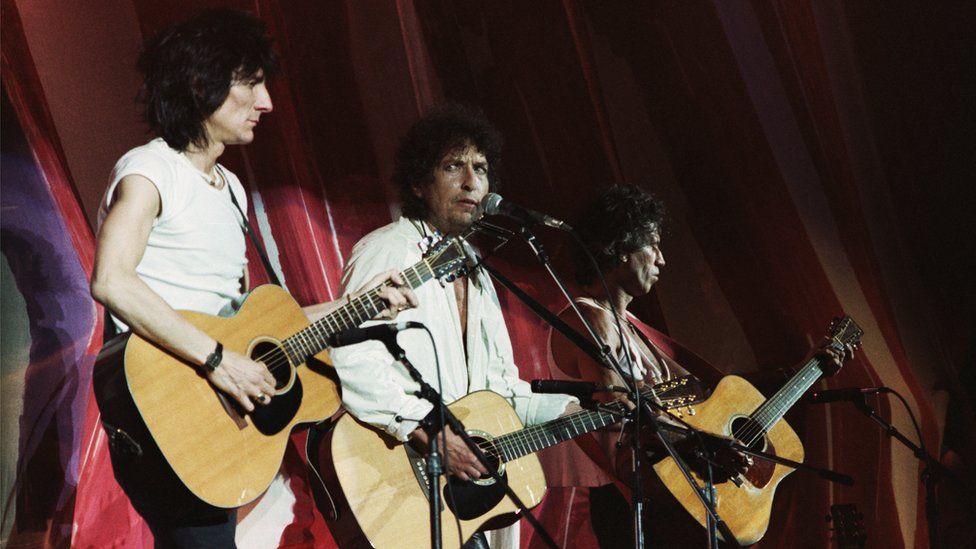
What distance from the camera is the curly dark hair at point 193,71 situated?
278 cm

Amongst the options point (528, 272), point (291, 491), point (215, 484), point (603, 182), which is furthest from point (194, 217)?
point (603, 182)

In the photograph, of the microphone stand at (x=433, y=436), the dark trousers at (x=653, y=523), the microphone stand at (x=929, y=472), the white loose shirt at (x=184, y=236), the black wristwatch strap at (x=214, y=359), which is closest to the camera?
the microphone stand at (x=433, y=436)

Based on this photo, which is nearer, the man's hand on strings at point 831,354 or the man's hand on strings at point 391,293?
the man's hand on strings at point 391,293

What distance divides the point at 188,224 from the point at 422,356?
921 millimetres

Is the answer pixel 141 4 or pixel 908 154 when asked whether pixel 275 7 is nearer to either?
pixel 141 4

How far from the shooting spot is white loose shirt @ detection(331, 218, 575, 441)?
9.41 feet

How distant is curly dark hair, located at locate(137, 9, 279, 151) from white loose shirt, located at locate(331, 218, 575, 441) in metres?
0.72

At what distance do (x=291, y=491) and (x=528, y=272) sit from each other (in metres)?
1.76

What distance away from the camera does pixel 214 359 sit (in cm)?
245

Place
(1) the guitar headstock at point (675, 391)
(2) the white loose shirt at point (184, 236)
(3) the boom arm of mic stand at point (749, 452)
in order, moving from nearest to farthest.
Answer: (2) the white loose shirt at point (184, 236), (3) the boom arm of mic stand at point (749, 452), (1) the guitar headstock at point (675, 391)

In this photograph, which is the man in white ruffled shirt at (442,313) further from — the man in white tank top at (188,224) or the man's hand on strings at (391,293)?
the man in white tank top at (188,224)

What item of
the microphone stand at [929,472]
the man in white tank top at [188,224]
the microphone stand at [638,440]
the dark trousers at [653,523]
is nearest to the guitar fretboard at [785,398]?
the microphone stand at [929,472]

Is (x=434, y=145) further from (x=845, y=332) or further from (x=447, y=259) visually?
(x=845, y=332)

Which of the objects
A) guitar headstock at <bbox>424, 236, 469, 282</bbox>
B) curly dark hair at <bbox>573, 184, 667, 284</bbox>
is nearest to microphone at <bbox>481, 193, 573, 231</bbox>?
guitar headstock at <bbox>424, 236, 469, 282</bbox>
